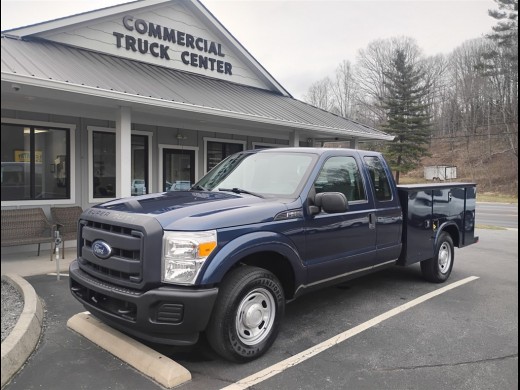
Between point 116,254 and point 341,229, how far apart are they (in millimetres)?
2357

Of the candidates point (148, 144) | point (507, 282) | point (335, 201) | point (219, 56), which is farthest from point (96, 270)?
point (219, 56)

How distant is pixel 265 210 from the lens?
397 cm

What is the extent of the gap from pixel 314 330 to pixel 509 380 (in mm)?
1821

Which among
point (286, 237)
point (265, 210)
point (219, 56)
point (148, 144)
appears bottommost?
point (286, 237)

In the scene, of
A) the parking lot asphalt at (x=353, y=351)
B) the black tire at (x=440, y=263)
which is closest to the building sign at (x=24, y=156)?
the parking lot asphalt at (x=353, y=351)

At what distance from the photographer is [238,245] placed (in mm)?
3619

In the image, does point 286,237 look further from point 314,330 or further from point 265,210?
point 314,330

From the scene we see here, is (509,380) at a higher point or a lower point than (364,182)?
lower

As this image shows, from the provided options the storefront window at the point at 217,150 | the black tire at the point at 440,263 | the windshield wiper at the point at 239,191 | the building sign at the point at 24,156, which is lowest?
the black tire at the point at 440,263

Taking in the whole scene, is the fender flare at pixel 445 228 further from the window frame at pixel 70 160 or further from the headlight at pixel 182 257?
the window frame at pixel 70 160

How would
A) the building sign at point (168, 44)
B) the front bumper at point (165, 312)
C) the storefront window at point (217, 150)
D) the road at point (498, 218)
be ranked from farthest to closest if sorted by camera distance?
the road at point (498, 218)
the storefront window at point (217, 150)
the building sign at point (168, 44)
the front bumper at point (165, 312)

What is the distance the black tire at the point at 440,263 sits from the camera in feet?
21.2

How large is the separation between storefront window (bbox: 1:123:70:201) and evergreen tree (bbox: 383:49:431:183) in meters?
37.9

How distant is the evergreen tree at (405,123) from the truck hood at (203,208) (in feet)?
135
